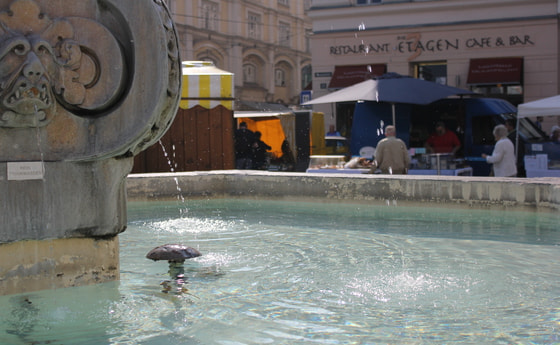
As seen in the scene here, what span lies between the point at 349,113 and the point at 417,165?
1104cm

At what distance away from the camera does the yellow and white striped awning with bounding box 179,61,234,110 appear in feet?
43.0

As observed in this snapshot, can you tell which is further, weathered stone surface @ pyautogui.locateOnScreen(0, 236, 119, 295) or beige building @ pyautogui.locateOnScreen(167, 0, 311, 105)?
beige building @ pyautogui.locateOnScreen(167, 0, 311, 105)

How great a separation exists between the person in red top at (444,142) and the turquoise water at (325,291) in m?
7.16

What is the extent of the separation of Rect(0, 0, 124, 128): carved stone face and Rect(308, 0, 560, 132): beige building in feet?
59.7

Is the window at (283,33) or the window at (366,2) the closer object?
the window at (366,2)

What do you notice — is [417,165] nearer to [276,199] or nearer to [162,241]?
[276,199]

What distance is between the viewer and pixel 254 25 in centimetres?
4672

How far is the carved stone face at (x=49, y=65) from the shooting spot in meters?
3.52

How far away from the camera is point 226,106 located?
43.8ft

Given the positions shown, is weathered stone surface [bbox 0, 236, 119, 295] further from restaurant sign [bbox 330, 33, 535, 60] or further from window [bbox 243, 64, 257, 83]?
window [bbox 243, 64, 257, 83]

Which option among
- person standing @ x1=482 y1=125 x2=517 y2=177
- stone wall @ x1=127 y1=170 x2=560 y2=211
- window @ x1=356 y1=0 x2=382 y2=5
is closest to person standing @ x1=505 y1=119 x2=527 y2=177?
person standing @ x1=482 y1=125 x2=517 y2=177

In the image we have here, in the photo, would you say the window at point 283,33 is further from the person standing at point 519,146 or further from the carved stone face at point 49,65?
the carved stone face at point 49,65

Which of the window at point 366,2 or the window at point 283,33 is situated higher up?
the window at point 283,33

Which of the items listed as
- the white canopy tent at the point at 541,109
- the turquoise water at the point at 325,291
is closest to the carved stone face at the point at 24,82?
the turquoise water at the point at 325,291
